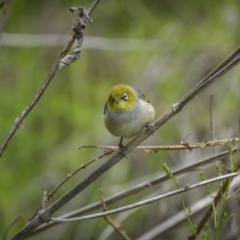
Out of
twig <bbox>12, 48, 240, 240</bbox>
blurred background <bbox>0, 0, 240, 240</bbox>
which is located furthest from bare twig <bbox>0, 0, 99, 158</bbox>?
blurred background <bbox>0, 0, 240, 240</bbox>

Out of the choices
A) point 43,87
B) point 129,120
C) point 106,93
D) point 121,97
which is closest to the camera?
point 43,87

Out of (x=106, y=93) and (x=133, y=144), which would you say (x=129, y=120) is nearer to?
(x=133, y=144)

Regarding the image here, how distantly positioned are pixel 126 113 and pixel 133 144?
1.85 ft

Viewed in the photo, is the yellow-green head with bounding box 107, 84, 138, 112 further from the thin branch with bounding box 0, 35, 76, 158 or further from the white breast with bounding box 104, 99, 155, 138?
the thin branch with bounding box 0, 35, 76, 158

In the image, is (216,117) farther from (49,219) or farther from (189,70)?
(49,219)

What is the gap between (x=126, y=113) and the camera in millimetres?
2176

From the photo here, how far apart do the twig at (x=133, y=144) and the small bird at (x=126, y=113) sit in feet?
1.55

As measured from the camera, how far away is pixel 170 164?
3.14 m

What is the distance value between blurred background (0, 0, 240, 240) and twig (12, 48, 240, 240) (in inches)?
46.8

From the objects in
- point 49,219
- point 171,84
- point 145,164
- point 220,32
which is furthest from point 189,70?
point 49,219

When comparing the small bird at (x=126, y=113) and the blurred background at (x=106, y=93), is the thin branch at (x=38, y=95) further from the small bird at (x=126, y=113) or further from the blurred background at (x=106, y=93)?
the blurred background at (x=106, y=93)

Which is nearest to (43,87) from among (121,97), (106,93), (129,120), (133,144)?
(133,144)

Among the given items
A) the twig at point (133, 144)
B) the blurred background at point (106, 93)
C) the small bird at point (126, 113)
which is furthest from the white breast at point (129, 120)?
the blurred background at point (106, 93)

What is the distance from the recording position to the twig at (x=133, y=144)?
1403mm
